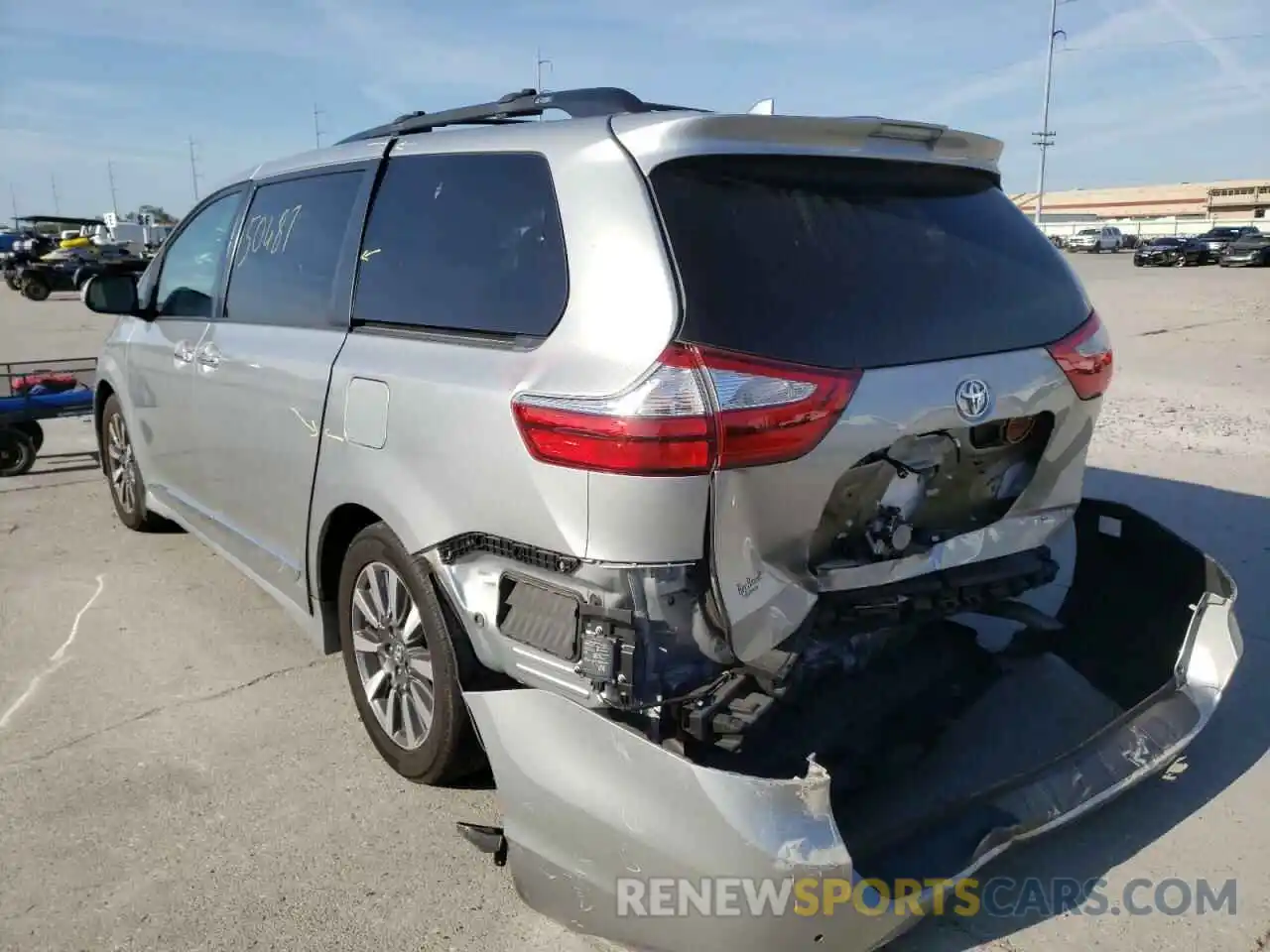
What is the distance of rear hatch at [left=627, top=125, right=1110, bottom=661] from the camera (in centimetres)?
224

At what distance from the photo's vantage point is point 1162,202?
10831 cm

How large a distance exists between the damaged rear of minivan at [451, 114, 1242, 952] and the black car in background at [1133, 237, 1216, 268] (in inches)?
1638

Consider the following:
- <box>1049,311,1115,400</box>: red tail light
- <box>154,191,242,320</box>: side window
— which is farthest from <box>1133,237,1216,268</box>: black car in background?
<box>154,191,242,320</box>: side window

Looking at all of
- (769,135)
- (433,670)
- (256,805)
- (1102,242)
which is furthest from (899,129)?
(1102,242)

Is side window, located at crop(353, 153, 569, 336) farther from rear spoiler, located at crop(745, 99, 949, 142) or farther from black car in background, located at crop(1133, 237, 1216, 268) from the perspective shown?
black car in background, located at crop(1133, 237, 1216, 268)

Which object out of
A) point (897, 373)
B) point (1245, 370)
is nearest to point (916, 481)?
point (897, 373)

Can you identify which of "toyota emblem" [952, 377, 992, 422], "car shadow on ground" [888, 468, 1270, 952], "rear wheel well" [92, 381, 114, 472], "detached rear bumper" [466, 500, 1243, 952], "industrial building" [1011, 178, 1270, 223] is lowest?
"car shadow on ground" [888, 468, 1270, 952]

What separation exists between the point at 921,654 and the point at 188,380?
3260mm

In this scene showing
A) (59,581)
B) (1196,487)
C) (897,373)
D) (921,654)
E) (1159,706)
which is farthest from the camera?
(1196,487)

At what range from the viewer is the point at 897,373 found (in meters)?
2.41

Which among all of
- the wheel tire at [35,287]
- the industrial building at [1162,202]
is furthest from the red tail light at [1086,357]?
the industrial building at [1162,202]

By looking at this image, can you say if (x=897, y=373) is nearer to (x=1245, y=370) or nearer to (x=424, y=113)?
(x=424, y=113)

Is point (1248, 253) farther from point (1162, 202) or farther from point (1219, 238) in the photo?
point (1162, 202)

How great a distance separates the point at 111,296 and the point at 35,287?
1089 inches
